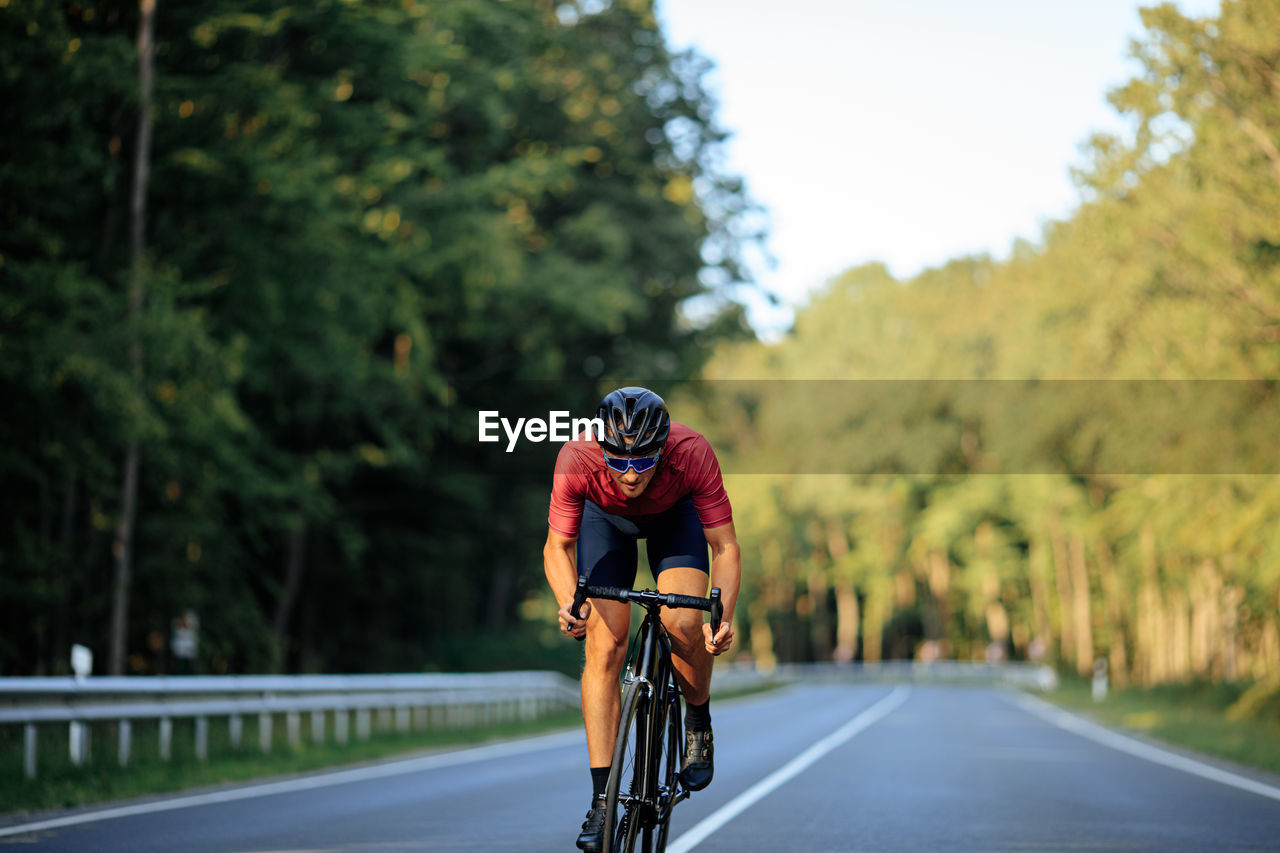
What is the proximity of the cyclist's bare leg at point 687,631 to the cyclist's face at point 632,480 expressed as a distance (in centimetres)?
56

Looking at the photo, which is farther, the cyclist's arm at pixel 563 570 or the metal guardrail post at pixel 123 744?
the metal guardrail post at pixel 123 744

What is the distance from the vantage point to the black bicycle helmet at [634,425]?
6133 millimetres

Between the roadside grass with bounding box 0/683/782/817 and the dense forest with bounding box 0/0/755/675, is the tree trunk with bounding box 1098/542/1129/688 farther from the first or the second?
the roadside grass with bounding box 0/683/782/817

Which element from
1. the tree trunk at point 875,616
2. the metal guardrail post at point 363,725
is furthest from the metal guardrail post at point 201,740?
the tree trunk at point 875,616

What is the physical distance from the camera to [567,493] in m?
6.57

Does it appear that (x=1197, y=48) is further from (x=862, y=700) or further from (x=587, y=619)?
(x=587, y=619)

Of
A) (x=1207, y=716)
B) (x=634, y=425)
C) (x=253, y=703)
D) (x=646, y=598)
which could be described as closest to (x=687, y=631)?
(x=646, y=598)

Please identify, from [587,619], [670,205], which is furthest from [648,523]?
[670,205]

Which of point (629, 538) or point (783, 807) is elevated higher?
point (629, 538)

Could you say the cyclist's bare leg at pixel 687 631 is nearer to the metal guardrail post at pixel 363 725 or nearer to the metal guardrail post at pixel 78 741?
the metal guardrail post at pixel 78 741

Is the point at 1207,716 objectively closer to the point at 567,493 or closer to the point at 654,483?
the point at 654,483

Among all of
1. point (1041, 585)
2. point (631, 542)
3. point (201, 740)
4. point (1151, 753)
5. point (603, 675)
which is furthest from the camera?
point (1041, 585)

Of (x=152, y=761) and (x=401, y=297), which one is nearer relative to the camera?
(x=152, y=761)

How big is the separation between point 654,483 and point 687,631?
66cm
